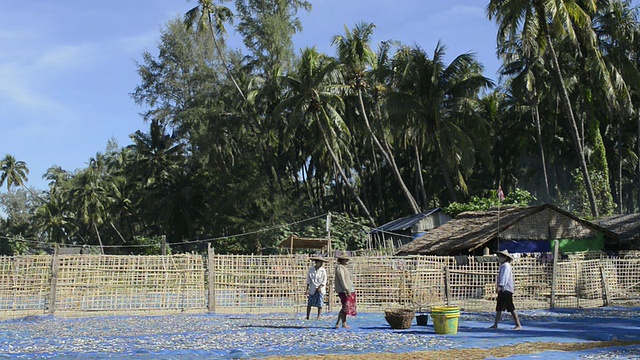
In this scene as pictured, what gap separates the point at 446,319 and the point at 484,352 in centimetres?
256

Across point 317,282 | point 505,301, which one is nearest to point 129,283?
point 317,282

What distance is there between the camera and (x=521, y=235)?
80.2 ft

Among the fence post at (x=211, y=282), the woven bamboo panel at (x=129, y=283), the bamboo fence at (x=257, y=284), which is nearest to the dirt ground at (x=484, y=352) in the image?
the bamboo fence at (x=257, y=284)

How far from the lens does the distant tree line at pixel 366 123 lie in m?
33.3

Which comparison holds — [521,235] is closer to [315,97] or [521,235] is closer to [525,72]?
[525,72]

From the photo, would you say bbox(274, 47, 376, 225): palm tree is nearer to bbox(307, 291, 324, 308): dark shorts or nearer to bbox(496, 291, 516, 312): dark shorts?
bbox(307, 291, 324, 308): dark shorts

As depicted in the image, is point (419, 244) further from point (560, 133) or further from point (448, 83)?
point (560, 133)

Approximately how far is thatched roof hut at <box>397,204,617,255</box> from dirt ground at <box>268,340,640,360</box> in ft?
37.8

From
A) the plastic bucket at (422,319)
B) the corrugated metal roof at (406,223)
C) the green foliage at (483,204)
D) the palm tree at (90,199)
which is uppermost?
the palm tree at (90,199)

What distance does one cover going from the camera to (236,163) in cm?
4581

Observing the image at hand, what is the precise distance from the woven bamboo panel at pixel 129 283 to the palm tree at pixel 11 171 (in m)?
67.1

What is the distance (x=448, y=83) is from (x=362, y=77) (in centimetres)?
470

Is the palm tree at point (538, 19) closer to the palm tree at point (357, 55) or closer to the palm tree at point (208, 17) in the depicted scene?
the palm tree at point (357, 55)

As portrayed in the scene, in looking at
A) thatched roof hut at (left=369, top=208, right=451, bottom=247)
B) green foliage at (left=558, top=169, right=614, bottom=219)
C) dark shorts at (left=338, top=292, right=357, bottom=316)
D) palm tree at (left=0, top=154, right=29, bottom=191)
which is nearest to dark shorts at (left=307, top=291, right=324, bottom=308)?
dark shorts at (left=338, top=292, right=357, bottom=316)
